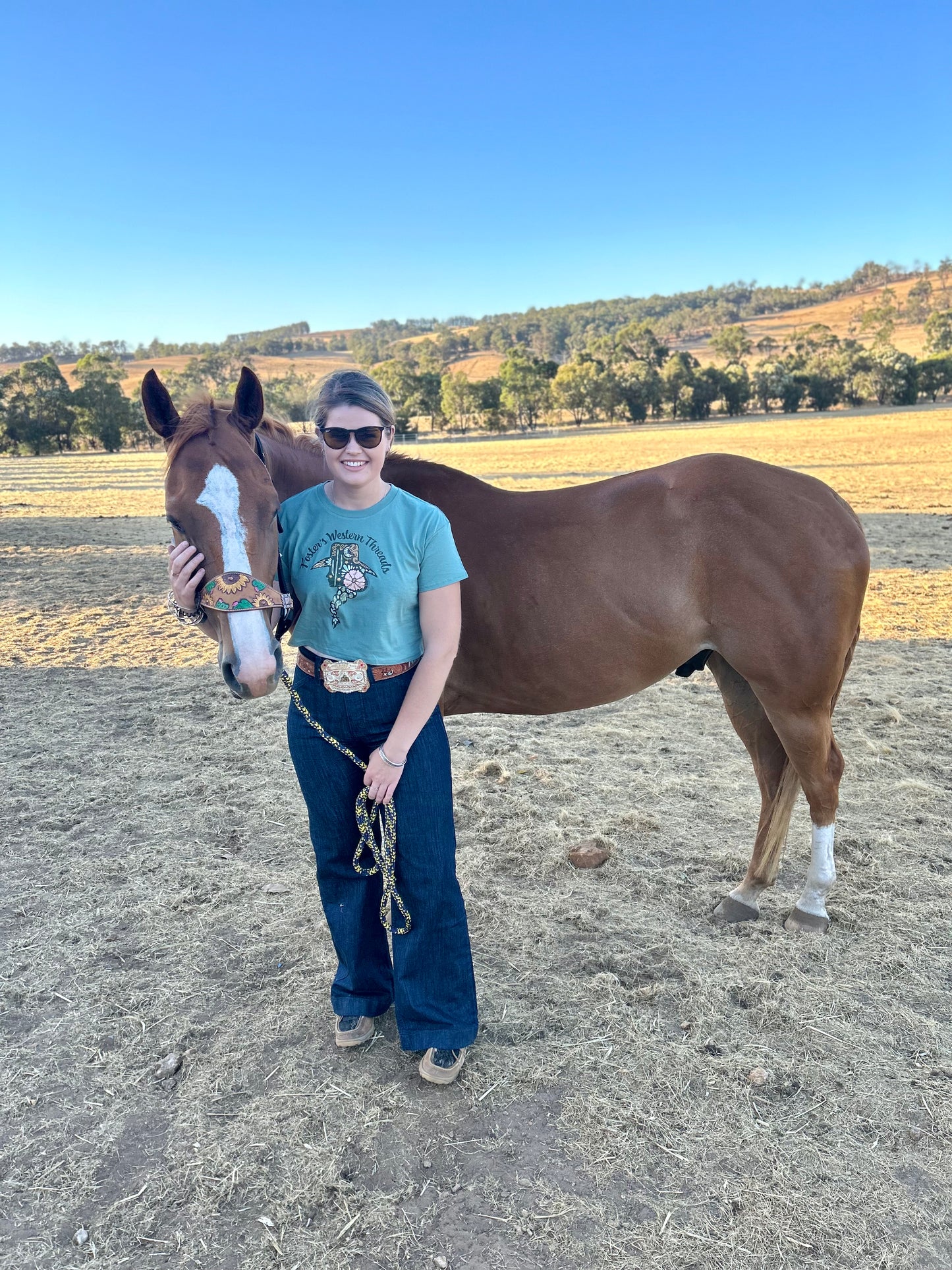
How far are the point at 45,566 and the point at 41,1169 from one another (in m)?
11.7

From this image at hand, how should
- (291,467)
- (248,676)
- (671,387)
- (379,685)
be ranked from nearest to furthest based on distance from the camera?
(248,676) < (379,685) < (291,467) < (671,387)

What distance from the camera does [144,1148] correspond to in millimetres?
2287

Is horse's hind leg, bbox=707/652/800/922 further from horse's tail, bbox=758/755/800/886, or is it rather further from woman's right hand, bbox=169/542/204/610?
woman's right hand, bbox=169/542/204/610

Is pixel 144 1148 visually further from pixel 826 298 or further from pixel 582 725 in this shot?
pixel 826 298

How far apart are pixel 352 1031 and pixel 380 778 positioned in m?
1.22

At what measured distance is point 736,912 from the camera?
3426 mm

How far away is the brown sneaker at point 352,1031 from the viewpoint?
8.83ft

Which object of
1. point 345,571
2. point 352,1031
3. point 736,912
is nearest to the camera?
point 345,571

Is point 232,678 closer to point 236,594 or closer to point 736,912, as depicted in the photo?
point 236,594

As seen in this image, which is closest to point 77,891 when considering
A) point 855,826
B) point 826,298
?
point 855,826

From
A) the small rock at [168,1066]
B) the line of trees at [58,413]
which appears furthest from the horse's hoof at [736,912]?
the line of trees at [58,413]

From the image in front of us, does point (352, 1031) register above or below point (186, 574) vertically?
below

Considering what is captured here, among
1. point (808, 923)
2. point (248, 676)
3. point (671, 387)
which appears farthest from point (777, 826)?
point (671, 387)

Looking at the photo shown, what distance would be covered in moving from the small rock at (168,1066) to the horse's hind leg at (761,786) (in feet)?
8.09
